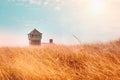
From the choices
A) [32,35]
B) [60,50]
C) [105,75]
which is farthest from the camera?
[32,35]

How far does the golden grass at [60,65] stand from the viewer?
405cm

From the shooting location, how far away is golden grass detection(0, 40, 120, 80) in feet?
13.3

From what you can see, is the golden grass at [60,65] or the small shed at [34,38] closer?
the golden grass at [60,65]

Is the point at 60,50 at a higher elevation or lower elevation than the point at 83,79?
higher

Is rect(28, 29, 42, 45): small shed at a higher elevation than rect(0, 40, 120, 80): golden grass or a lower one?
higher

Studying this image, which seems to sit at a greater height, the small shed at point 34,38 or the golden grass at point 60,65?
the small shed at point 34,38

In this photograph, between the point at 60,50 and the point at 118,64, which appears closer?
the point at 118,64

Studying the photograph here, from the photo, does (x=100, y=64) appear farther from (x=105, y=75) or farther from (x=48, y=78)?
(x=48, y=78)

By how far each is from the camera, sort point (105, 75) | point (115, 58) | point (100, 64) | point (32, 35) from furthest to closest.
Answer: point (32, 35) → point (115, 58) → point (100, 64) → point (105, 75)

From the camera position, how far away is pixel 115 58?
4.62 metres

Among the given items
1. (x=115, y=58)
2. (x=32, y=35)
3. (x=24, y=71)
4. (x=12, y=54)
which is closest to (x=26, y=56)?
(x=12, y=54)

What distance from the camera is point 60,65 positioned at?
4574mm

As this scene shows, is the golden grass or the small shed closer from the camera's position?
the golden grass

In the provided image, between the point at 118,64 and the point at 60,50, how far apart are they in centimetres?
141
